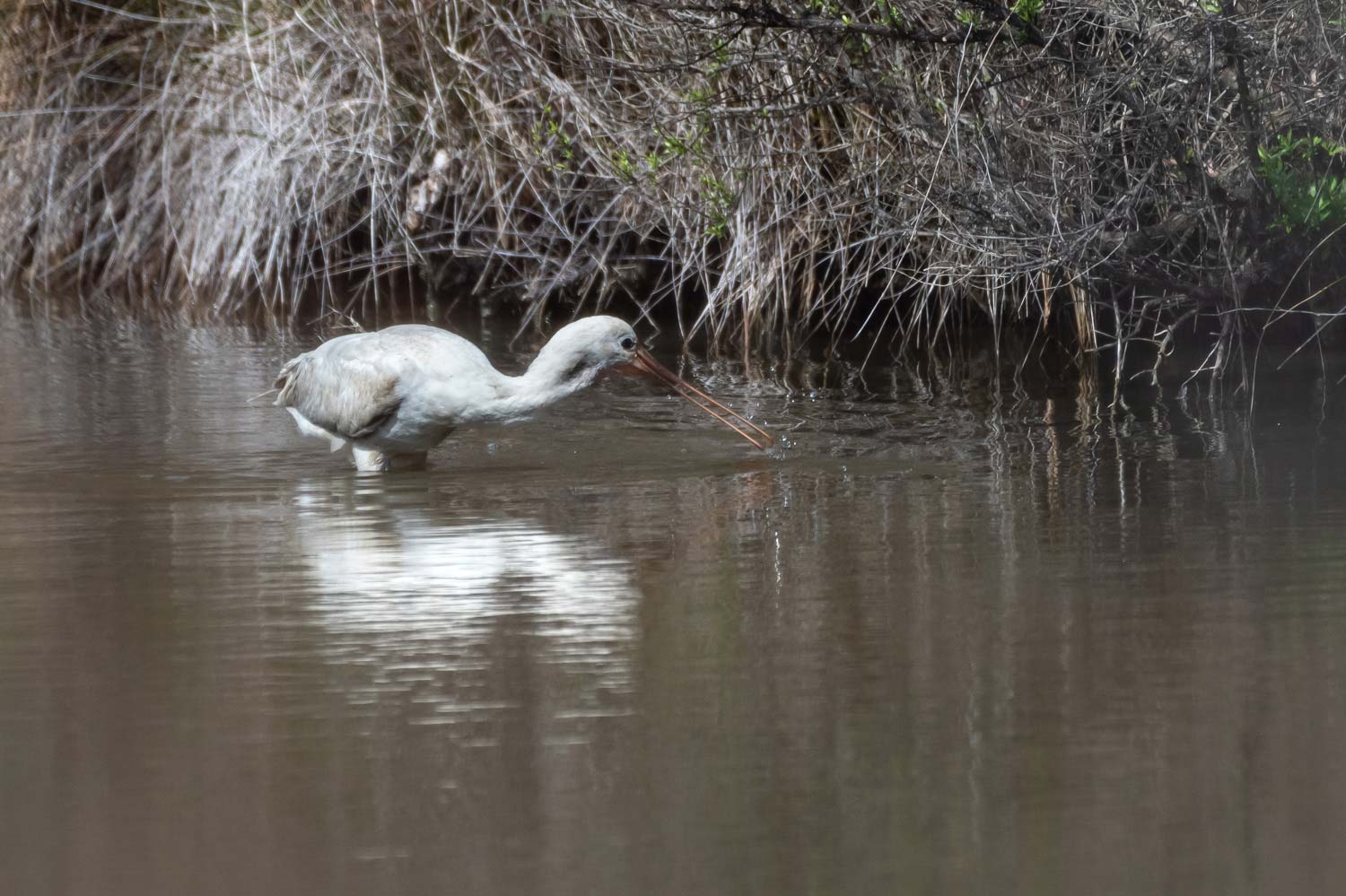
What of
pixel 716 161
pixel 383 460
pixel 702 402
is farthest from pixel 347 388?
pixel 716 161

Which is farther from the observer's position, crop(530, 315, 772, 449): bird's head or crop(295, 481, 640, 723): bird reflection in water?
crop(530, 315, 772, 449): bird's head

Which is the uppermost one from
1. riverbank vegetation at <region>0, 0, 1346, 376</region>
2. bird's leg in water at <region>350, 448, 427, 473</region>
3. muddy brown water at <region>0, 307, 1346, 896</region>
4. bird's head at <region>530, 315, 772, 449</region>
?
riverbank vegetation at <region>0, 0, 1346, 376</region>

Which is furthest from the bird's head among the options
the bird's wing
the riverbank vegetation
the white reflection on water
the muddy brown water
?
the riverbank vegetation

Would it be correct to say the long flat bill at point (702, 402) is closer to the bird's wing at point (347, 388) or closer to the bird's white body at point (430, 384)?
the bird's white body at point (430, 384)

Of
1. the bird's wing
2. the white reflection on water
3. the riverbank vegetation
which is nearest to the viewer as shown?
the white reflection on water

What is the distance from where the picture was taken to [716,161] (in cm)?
959

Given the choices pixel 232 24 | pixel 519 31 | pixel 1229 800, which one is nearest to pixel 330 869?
pixel 1229 800

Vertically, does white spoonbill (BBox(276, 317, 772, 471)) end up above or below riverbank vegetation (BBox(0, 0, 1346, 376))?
below

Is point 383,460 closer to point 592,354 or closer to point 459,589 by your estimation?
point 592,354

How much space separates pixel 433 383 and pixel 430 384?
16 millimetres

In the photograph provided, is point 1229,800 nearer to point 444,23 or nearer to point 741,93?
point 741,93

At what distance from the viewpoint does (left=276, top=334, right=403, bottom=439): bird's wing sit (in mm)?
6500

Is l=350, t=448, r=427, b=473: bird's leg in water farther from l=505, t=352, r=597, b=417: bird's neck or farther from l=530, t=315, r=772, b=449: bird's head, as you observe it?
l=530, t=315, r=772, b=449: bird's head

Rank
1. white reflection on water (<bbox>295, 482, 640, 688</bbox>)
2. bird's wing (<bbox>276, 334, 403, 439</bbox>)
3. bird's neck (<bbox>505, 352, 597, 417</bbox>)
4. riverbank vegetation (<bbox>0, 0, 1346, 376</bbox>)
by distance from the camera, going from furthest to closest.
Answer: riverbank vegetation (<bbox>0, 0, 1346, 376</bbox>)
bird's wing (<bbox>276, 334, 403, 439</bbox>)
bird's neck (<bbox>505, 352, 597, 417</bbox>)
white reflection on water (<bbox>295, 482, 640, 688</bbox>)
